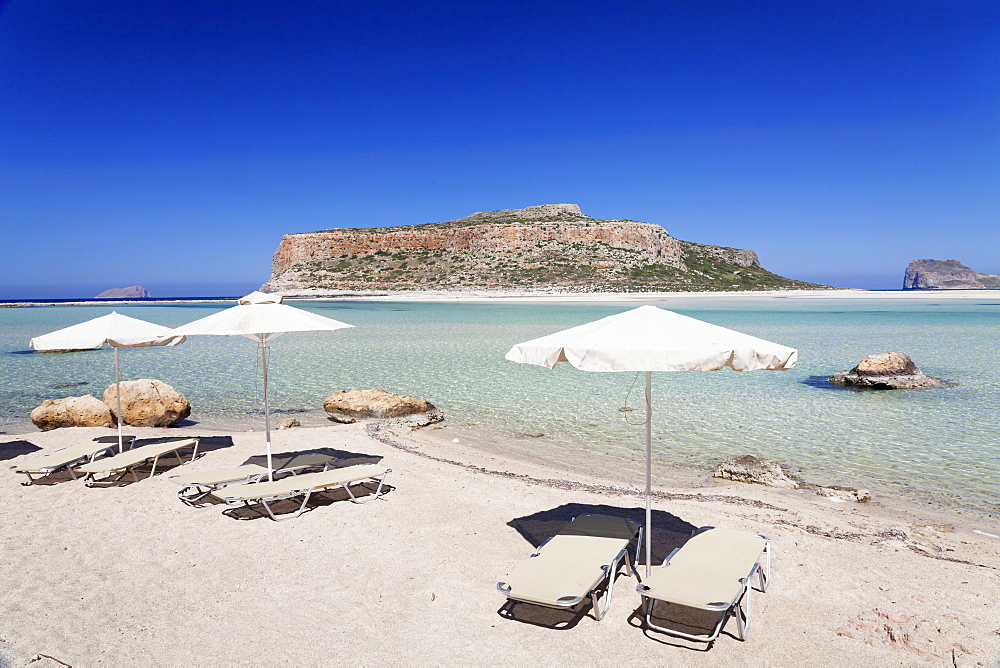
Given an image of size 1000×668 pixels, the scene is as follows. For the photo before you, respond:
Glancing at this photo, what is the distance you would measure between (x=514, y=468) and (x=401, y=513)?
2.28 metres

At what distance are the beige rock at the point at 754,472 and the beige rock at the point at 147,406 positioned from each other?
916 cm

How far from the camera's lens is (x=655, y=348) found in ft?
12.3

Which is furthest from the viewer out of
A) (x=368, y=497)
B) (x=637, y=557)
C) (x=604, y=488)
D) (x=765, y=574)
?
(x=604, y=488)

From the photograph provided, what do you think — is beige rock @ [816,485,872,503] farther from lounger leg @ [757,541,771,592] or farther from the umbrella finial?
the umbrella finial

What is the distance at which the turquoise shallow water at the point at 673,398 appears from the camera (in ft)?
27.4

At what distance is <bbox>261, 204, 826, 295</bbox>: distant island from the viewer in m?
73.8

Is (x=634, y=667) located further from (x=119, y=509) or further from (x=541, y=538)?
(x=119, y=509)

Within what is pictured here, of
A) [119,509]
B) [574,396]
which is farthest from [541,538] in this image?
[574,396]

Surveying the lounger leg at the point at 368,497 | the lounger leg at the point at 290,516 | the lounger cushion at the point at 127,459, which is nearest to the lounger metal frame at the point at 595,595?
the lounger leg at the point at 368,497

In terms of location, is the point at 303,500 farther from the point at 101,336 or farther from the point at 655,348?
the point at 655,348

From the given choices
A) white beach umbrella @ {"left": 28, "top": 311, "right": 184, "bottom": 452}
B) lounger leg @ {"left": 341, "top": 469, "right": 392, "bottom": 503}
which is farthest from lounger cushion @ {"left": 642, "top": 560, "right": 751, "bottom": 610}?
white beach umbrella @ {"left": 28, "top": 311, "right": 184, "bottom": 452}

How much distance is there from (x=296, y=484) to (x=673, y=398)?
28.2ft

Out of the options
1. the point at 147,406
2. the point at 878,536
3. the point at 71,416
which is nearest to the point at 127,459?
the point at 147,406

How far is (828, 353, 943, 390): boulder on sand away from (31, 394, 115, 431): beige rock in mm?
15052
